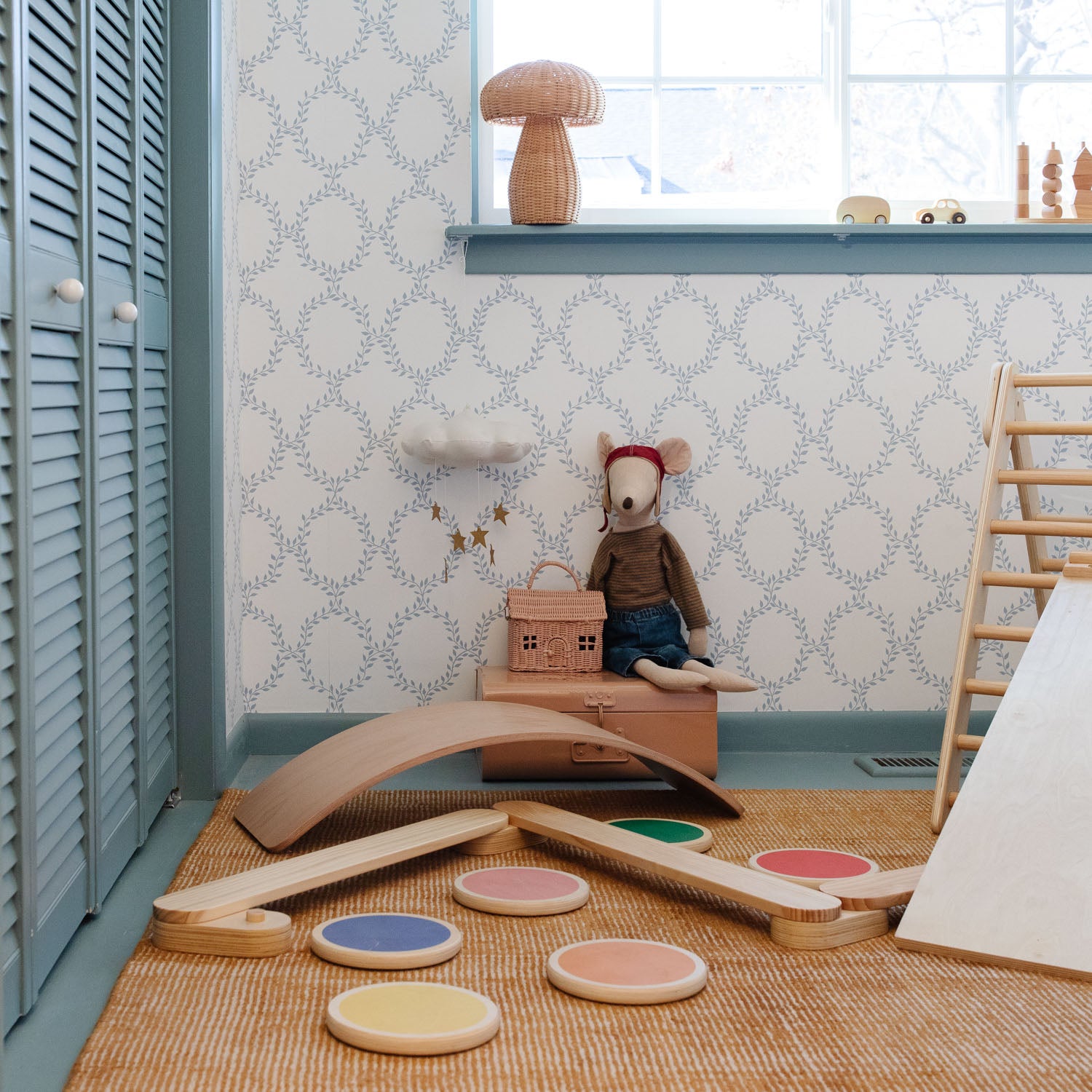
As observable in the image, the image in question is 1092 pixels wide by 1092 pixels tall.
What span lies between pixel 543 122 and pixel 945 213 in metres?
0.96

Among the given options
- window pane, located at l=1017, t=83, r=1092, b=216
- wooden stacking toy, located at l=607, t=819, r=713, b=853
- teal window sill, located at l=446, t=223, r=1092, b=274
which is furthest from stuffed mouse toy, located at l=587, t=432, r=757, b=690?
window pane, located at l=1017, t=83, r=1092, b=216

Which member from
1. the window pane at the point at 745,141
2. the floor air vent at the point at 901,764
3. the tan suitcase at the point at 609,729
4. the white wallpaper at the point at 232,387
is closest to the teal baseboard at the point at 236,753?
the white wallpaper at the point at 232,387

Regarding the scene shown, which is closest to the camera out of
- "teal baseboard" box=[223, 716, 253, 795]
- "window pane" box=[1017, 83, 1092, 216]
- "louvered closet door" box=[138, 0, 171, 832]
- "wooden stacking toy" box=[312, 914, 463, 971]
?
"wooden stacking toy" box=[312, 914, 463, 971]

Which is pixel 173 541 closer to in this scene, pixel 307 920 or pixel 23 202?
pixel 307 920

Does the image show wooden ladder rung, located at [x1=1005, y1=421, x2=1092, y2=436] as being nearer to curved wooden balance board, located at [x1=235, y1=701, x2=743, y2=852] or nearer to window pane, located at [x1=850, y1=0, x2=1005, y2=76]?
curved wooden balance board, located at [x1=235, y1=701, x2=743, y2=852]

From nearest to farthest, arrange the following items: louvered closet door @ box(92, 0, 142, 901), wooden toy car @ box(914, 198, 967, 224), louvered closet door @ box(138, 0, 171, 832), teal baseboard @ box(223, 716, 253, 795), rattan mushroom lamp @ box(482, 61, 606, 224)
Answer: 1. louvered closet door @ box(92, 0, 142, 901)
2. louvered closet door @ box(138, 0, 171, 832)
3. teal baseboard @ box(223, 716, 253, 795)
4. rattan mushroom lamp @ box(482, 61, 606, 224)
5. wooden toy car @ box(914, 198, 967, 224)

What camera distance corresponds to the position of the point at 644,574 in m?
2.68

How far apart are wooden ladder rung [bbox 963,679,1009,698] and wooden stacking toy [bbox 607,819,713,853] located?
0.56 metres

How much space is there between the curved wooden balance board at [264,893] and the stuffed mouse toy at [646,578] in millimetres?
802

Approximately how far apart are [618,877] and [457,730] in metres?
0.36

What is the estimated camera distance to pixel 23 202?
1.32 metres

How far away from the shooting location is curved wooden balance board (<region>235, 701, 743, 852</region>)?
1.92 meters

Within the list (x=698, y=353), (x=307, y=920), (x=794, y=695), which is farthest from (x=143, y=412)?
(x=794, y=695)

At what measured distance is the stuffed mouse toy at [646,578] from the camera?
2.62 metres
